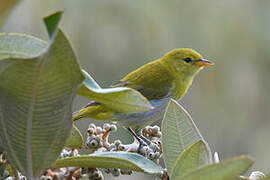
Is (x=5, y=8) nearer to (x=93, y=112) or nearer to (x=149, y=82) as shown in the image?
(x=93, y=112)

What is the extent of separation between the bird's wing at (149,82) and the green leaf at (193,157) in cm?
186

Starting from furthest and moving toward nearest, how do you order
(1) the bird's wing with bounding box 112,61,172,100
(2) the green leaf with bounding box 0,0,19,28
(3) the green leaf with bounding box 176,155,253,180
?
(1) the bird's wing with bounding box 112,61,172,100
(2) the green leaf with bounding box 0,0,19,28
(3) the green leaf with bounding box 176,155,253,180

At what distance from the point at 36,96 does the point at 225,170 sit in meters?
0.45

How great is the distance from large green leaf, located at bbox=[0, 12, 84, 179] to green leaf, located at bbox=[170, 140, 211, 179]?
0.31 metres

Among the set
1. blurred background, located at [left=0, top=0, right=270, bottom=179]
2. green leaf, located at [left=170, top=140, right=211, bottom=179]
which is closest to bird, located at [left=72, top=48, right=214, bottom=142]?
green leaf, located at [left=170, top=140, right=211, bottom=179]

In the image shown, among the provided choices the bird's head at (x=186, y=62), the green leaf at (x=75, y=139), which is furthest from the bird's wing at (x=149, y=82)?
the green leaf at (x=75, y=139)

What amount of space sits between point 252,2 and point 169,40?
148cm

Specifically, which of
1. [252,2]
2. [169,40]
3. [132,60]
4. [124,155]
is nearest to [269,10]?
[252,2]

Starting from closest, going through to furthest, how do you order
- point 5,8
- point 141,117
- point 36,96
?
1. point 36,96
2. point 5,8
3. point 141,117

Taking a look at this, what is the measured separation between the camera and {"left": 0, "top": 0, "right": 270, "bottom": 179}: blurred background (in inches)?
231

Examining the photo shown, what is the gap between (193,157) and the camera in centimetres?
115

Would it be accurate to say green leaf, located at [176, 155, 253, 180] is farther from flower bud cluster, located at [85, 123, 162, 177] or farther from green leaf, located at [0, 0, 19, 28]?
green leaf, located at [0, 0, 19, 28]

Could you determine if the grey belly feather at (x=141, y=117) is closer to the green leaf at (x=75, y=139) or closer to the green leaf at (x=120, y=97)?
the green leaf at (x=75, y=139)

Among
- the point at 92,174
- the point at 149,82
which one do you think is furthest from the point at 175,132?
the point at 149,82
